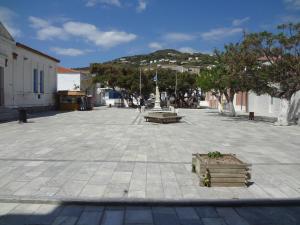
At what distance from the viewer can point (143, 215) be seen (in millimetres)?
5375

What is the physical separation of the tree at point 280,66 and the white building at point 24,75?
17.8m

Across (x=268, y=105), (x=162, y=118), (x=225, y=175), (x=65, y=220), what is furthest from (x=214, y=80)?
(x=65, y=220)

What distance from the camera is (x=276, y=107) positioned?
31297mm

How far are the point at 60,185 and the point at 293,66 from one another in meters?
17.8

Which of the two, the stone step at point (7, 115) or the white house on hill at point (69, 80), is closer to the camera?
the stone step at point (7, 115)

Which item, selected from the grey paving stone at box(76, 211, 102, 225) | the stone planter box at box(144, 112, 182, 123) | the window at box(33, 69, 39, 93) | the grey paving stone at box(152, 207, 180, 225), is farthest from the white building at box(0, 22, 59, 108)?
the grey paving stone at box(152, 207, 180, 225)

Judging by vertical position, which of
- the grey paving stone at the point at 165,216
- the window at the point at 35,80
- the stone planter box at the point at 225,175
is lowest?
the grey paving stone at the point at 165,216

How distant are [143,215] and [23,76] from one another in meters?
29.8

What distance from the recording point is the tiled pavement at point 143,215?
5094mm

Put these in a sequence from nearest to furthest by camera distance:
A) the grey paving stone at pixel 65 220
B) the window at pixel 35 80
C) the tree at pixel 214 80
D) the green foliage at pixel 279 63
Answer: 1. the grey paving stone at pixel 65 220
2. the green foliage at pixel 279 63
3. the tree at pixel 214 80
4. the window at pixel 35 80

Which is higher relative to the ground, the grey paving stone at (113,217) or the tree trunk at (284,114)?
the tree trunk at (284,114)

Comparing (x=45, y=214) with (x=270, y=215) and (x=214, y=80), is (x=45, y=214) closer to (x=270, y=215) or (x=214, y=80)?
(x=270, y=215)

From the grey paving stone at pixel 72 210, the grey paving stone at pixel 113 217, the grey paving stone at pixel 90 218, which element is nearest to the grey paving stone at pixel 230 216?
the grey paving stone at pixel 113 217

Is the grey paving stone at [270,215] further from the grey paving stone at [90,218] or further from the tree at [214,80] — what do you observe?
the tree at [214,80]
